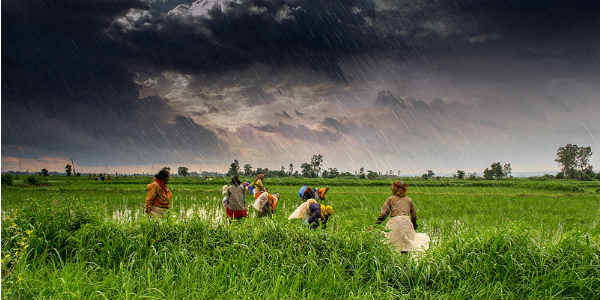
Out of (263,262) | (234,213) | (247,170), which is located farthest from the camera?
(247,170)

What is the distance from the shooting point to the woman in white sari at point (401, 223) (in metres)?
6.62

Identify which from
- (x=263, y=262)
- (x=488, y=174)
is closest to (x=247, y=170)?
(x=488, y=174)

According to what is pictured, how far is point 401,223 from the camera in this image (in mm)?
6707

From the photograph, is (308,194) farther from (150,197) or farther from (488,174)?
(488,174)

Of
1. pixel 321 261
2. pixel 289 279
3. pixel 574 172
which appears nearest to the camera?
pixel 289 279

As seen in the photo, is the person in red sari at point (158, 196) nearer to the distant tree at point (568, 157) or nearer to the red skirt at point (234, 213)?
the red skirt at point (234, 213)

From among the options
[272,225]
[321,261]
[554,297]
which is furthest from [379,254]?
[554,297]

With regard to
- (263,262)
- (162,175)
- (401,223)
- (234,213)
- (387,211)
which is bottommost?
(263,262)

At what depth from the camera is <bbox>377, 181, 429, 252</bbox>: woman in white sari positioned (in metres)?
6.62

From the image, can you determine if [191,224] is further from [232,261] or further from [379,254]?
[379,254]

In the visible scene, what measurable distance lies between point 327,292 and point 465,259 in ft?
8.72

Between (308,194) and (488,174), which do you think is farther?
(488,174)

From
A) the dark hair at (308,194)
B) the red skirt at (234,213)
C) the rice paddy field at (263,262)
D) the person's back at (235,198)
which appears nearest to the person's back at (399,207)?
the rice paddy field at (263,262)

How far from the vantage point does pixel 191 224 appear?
6.10 metres
